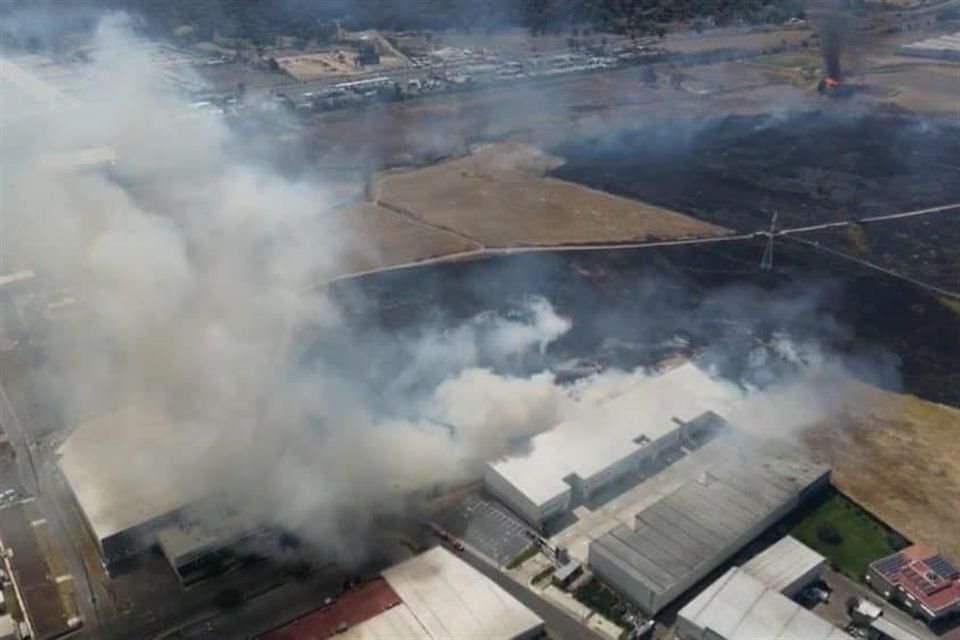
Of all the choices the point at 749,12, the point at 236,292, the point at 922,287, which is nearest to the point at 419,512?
the point at 236,292

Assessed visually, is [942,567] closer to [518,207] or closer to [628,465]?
[628,465]

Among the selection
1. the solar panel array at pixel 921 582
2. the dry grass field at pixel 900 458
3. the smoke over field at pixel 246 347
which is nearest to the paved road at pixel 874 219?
→ the smoke over field at pixel 246 347

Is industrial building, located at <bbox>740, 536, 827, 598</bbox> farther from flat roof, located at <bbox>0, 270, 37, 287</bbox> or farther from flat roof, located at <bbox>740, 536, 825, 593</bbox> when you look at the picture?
flat roof, located at <bbox>0, 270, 37, 287</bbox>

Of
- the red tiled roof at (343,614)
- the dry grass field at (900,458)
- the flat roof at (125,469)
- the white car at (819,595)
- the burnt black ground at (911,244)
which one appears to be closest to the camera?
the red tiled roof at (343,614)

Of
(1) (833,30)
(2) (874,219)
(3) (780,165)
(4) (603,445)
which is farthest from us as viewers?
(1) (833,30)

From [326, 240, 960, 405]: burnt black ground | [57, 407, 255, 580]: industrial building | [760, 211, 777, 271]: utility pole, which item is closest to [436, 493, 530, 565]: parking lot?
[57, 407, 255, 580]: industrial building

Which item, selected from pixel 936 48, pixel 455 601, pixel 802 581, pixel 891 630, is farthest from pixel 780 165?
pixel 455 601

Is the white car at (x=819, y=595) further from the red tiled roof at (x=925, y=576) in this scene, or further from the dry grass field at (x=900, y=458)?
the dry grass field at (x=900, y=458)
